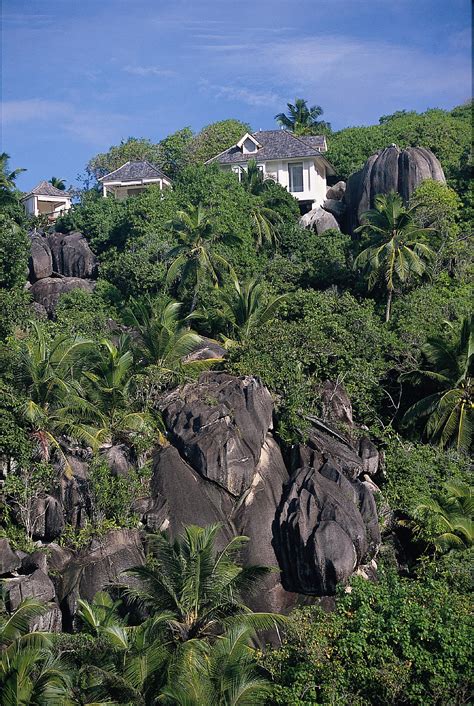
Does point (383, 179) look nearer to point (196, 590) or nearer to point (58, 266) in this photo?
point (58, 266)

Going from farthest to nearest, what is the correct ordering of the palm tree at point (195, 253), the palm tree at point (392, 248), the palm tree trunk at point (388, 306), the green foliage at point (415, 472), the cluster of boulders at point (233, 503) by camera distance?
the palm tree at point (195, 253), the palm tree at point (392, 248), the palm tree trunk at point (388, 306), the green foliage at point (415, 472), the cluster of boulders at point (233, 503)

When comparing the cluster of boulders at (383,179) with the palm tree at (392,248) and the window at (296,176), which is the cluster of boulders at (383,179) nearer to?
the window at (296,176)

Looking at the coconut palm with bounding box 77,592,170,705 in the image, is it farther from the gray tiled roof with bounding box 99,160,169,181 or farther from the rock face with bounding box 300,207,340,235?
the gray tiled roof with bounding box 99,160,169,181

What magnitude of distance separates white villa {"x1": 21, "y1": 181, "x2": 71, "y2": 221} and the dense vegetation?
165 inches

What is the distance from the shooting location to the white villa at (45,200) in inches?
2067

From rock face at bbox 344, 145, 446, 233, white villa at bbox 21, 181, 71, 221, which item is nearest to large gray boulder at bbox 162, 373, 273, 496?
rock face at bbox 344, 145, 446, 233

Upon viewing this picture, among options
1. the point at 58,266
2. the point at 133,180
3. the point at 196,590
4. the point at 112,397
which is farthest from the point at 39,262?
the point at 196,590

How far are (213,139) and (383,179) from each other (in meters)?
17.2

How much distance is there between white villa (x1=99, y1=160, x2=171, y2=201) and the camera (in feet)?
164

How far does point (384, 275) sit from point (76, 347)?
1316cm

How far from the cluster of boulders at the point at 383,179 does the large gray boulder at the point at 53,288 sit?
11.3 m

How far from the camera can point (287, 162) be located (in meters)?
50.2

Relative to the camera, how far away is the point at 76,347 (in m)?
27.0

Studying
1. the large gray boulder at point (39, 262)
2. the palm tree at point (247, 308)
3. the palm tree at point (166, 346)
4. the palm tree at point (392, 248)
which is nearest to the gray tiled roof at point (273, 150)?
the large gray boulder at point (39, 262)
